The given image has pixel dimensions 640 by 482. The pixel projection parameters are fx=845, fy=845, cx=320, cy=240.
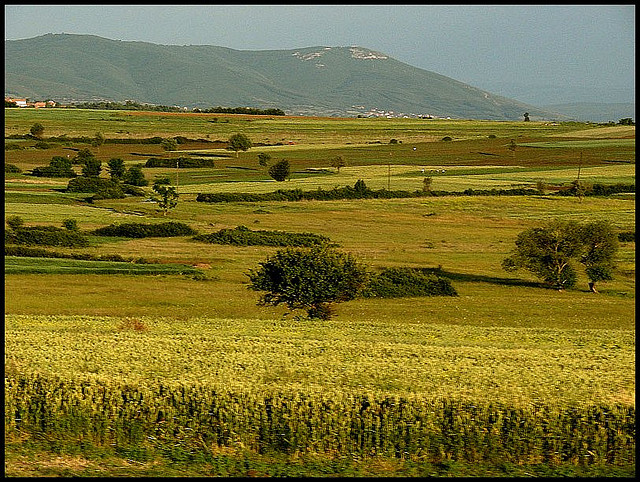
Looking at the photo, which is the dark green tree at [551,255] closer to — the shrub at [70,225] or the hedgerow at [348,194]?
the shrub at [70,225]

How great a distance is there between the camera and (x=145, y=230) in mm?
71250

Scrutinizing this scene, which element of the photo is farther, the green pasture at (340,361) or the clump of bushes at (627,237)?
the clump of bushes at (627,237)

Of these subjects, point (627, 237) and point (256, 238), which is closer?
point (256, 238)

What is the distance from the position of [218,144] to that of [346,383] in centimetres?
13766

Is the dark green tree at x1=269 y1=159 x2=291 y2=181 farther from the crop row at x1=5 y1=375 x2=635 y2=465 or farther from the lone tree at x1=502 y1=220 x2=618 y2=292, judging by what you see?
the crop row at x1=5 y1=375 x2=635 y2=465

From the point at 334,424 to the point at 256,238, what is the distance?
5436 centimetres

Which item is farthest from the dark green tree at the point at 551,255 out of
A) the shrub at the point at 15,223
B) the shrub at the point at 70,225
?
the shrub at the point at 15,223

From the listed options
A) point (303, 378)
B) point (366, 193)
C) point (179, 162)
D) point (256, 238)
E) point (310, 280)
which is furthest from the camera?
point (179, 162)

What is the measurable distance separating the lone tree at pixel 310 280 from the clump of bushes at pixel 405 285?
1013 centimetres

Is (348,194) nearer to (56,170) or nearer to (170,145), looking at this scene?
(56,170)

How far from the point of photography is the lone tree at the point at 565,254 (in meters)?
52.4

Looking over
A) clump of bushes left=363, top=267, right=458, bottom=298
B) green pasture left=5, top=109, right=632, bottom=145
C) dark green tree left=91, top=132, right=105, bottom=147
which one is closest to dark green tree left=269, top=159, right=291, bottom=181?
dark green tree left=91, top=132, right=105, bottom=147

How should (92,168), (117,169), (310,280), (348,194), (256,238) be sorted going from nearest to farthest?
(310,280), (256,238), (348,194), (92,168), (117,169)

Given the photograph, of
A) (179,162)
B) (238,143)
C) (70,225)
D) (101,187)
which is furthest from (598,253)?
(238,143)
